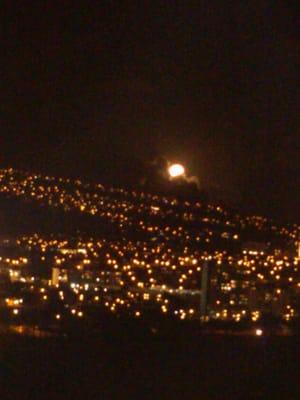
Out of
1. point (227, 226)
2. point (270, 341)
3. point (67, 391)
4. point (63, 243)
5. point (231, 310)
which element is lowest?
point (67, 391)

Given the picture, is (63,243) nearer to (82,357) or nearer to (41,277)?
(41,277)

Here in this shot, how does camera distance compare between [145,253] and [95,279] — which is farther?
[145,253]

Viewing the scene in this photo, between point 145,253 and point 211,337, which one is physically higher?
point 145,253

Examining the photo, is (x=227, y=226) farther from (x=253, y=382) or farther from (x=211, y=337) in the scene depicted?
(x=253, y=382)

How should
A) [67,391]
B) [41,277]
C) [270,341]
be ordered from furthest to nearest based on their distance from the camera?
[41,277] → [270,341] → [67,391]

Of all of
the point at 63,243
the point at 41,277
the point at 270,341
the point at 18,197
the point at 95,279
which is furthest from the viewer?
the point at 18,197

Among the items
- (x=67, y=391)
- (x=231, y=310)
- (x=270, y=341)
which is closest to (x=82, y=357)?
(x=67, y=391)
